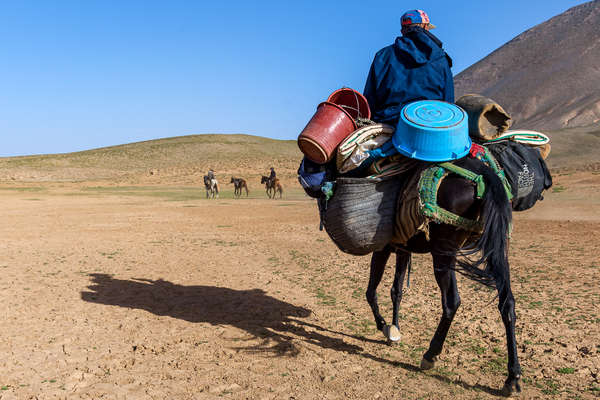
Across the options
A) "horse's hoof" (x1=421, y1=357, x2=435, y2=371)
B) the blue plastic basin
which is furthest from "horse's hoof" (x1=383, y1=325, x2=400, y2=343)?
the blue plastic basin

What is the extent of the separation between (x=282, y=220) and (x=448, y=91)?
41.8 feet

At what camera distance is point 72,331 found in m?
4.97

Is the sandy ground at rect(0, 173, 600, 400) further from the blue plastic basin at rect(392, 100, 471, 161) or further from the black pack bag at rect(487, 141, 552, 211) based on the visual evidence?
the blue plastic basin at rect(392, 100, 471, 161)

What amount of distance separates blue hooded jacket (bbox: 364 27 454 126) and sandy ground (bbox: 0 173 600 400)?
1995mm

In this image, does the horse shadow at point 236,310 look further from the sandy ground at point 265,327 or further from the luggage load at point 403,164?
the luggage load at point 403,164

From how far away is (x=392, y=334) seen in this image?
4559mm

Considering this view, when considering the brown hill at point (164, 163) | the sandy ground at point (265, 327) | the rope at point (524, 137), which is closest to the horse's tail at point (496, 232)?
the rope at point (524, 137)

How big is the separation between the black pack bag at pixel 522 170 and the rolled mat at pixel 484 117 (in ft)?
0.46

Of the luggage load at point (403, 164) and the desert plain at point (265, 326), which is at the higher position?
the luggage load at point (403, 164)

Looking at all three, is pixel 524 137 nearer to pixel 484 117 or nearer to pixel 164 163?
pixel 484 117

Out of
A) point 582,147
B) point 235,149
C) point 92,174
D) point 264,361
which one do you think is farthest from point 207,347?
point 235,149

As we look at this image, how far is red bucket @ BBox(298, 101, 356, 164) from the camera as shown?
3605 millimetres

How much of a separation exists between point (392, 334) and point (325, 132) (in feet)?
7.37

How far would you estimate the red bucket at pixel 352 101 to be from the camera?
155 inches
